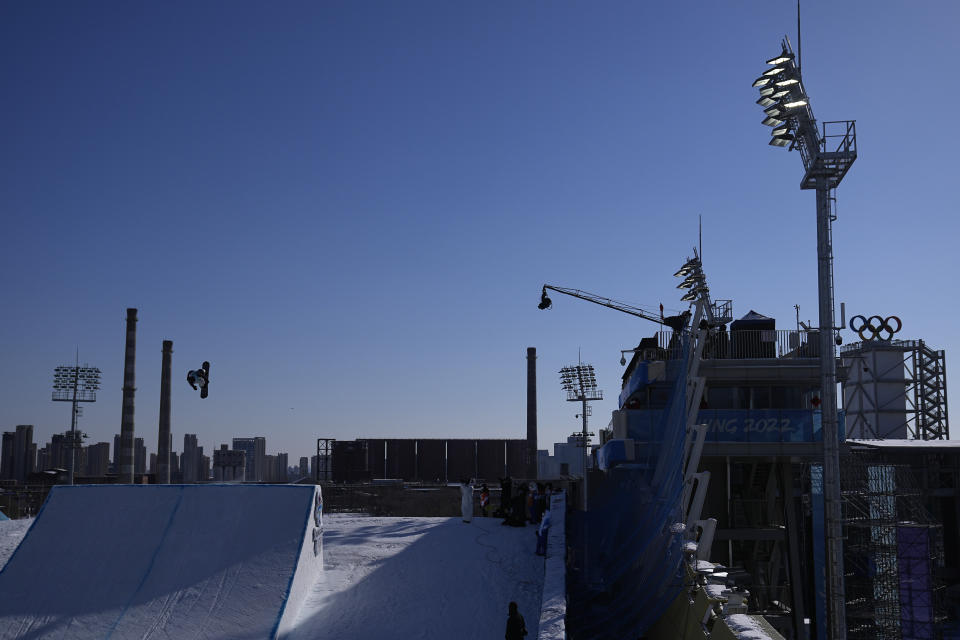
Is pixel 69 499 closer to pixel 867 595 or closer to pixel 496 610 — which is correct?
Result: pixel 496 610

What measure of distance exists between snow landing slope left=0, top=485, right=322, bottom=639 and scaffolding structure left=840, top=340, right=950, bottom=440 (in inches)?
1744

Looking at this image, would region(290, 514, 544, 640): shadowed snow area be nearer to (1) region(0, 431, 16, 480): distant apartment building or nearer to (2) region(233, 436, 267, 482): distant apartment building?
(1) region(0, 431, 16, 480): distant apartment building

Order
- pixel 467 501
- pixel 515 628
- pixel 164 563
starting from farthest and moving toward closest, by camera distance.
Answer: pixel 467 501, pixel 164 563, pixel 515 628

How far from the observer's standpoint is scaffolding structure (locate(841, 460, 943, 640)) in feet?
91.4

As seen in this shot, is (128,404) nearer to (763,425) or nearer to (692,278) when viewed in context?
(763,425)

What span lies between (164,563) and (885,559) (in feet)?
91.5

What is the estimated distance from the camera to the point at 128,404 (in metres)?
50.6

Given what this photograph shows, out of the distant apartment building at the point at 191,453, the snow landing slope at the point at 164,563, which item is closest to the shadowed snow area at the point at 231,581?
the snow landing slope at the point at 164,563

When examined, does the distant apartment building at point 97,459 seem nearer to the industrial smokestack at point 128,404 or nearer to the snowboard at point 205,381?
the industrial smokestack at point 128,404

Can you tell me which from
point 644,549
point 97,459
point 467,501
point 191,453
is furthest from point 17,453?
point 644,549

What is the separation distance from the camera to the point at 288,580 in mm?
13133

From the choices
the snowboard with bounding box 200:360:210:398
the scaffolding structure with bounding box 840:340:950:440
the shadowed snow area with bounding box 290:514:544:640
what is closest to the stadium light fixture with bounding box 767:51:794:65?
the shadowed snow area with bounding box 290:514:544:640

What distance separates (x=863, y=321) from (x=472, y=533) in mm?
39104

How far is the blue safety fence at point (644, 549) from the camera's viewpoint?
12211 millimetres
